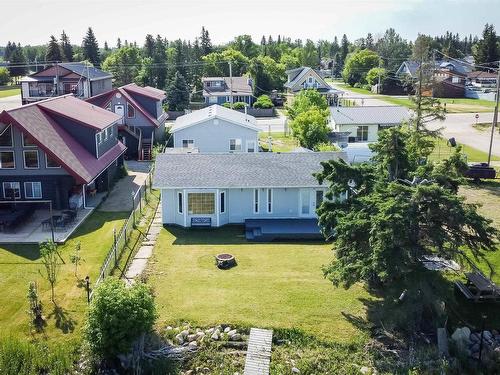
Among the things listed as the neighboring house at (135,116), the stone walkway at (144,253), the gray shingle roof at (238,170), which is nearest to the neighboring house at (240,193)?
the gray shingle roof at (238,170)

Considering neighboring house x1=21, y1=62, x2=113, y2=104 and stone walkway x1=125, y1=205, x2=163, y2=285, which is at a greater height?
neighboring house x1=21, y1=62, x2=113, y2=104

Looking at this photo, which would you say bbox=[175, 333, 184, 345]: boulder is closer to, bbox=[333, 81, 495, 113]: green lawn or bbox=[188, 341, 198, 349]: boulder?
bbox=[188, 341, 198, 349]: boulder

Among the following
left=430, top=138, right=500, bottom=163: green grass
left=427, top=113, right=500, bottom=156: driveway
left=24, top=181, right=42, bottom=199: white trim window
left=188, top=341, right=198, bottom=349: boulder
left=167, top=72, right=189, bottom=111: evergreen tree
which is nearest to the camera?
left=188, top=341, right=198, bottom=349: boulder

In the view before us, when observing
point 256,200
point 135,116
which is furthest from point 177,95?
point 256,200

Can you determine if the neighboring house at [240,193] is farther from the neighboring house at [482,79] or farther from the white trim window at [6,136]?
the neighboring house at [482,79]

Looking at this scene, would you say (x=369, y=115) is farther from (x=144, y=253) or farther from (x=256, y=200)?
(x=144, y=253)

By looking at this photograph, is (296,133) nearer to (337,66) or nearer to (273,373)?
(273,373)

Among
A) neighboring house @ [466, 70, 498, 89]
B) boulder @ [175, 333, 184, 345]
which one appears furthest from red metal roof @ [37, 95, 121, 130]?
neighboring house @ [466, 70, 498, 89]
